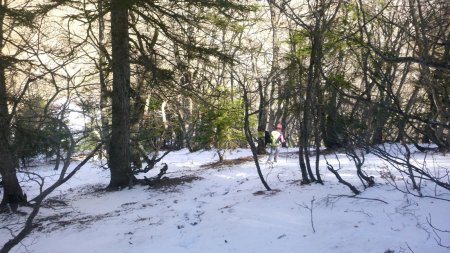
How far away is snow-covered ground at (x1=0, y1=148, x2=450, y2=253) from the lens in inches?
220

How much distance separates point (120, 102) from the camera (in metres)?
10.5

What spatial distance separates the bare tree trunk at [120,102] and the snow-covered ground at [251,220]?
1011 millimetres

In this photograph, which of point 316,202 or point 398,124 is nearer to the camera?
point 398,124

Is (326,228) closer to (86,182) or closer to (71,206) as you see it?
(71,206)

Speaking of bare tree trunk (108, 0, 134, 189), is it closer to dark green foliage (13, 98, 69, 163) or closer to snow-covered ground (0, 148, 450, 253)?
snow-covered ground (0, 148, 450, 253)

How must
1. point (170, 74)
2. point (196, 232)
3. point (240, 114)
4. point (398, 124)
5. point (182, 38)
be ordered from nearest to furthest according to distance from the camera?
point (398, 124) < point (196, 232) < point (170, 74) < point (182, 38) < point (240, 114)

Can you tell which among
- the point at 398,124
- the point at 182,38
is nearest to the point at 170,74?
the point at 182,38

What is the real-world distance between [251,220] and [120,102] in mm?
5482

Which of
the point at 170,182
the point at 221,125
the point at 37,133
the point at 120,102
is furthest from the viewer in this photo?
the point at 221,125

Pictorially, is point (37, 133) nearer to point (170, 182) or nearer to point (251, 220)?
point (251, 220)

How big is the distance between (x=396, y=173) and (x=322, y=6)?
3878mm

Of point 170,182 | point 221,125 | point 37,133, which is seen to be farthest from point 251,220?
point 221,125

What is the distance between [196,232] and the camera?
669cm

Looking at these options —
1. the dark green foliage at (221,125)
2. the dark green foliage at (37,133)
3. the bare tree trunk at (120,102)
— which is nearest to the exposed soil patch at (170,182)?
the bare tree trunk at (120,102)
